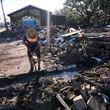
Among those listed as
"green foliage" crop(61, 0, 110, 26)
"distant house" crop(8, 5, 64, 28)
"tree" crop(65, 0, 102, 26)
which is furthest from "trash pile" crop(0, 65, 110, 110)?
"distant house" crop(8, 5, 64, 28)

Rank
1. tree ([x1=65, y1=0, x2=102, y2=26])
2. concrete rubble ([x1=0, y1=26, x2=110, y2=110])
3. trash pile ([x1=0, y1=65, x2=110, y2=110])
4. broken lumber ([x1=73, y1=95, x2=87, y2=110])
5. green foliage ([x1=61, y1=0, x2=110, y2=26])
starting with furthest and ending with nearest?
tree ([x1=65, y1=0, x2=102, y2=26])
green foliage ([x1=61, y1=0, x2=110, y2=26])
concrete rubble ([x1=0, y1=26, x2=110, y2=110])
trash pile ([x1=0, y1=65, x2=110, y2=110])
broken lumber ([x1=73, y1=95, x2=87, y2=110])

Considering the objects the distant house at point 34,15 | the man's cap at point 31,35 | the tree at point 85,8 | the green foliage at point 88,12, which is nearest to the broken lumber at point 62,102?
the man's cap at point 31,35

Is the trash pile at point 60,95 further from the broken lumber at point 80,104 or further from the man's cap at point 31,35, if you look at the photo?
the man's cap at point 31,35

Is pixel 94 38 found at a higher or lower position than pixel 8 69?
higher

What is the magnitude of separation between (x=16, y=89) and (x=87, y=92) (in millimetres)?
2611

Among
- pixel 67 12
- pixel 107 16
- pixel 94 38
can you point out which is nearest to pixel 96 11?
pixel 107 16

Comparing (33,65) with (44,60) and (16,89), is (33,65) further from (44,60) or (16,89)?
(16,89)

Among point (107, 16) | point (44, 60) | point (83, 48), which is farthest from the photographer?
point (107, 16)

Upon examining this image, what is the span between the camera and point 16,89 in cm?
859

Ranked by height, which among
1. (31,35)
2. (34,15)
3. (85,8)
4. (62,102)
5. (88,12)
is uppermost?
(85,8)

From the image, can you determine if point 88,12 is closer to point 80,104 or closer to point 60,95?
point 60,95

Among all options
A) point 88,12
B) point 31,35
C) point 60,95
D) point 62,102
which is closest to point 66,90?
point 60,95

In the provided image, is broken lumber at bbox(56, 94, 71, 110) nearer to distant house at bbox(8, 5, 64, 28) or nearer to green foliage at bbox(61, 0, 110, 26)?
green foliage at bbox(61, 0, 110, 26)

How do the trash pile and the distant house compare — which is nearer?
the trash pile
